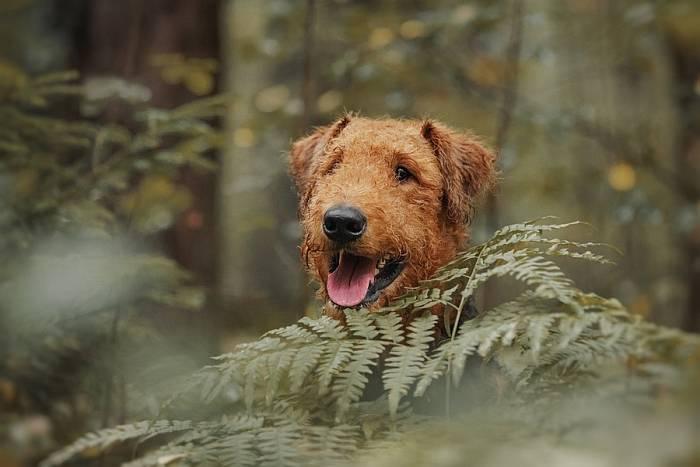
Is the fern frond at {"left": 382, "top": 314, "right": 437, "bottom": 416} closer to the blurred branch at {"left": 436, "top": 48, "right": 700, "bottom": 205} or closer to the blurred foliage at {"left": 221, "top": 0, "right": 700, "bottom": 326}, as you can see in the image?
the blurred foliage at {"left": 221, "top": 0, "right": 700, "bottom": 326}

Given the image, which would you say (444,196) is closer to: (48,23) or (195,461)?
(195,461)

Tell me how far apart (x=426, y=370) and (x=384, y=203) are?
1.22 metres

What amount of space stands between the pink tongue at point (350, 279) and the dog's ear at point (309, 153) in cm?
62

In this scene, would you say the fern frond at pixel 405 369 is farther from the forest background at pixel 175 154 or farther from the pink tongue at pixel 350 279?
the forest background at pixel 175 154

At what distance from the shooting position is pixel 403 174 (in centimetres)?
343

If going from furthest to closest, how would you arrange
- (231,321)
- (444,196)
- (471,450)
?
(231,321) → (444,196) → (471,450)

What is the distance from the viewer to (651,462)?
1.31m

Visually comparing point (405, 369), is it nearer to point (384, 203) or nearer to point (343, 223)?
point (343, 223)

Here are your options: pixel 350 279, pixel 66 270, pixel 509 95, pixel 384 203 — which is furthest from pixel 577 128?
pixel 66 270

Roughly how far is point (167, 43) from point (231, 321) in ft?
7.58

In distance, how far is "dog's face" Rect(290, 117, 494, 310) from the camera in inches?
121

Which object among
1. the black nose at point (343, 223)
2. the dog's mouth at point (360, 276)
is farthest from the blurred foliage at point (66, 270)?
the black nose at point (343, 223)

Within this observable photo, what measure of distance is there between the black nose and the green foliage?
0.49m

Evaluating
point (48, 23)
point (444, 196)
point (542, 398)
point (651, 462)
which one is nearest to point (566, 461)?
point (651, 462)
